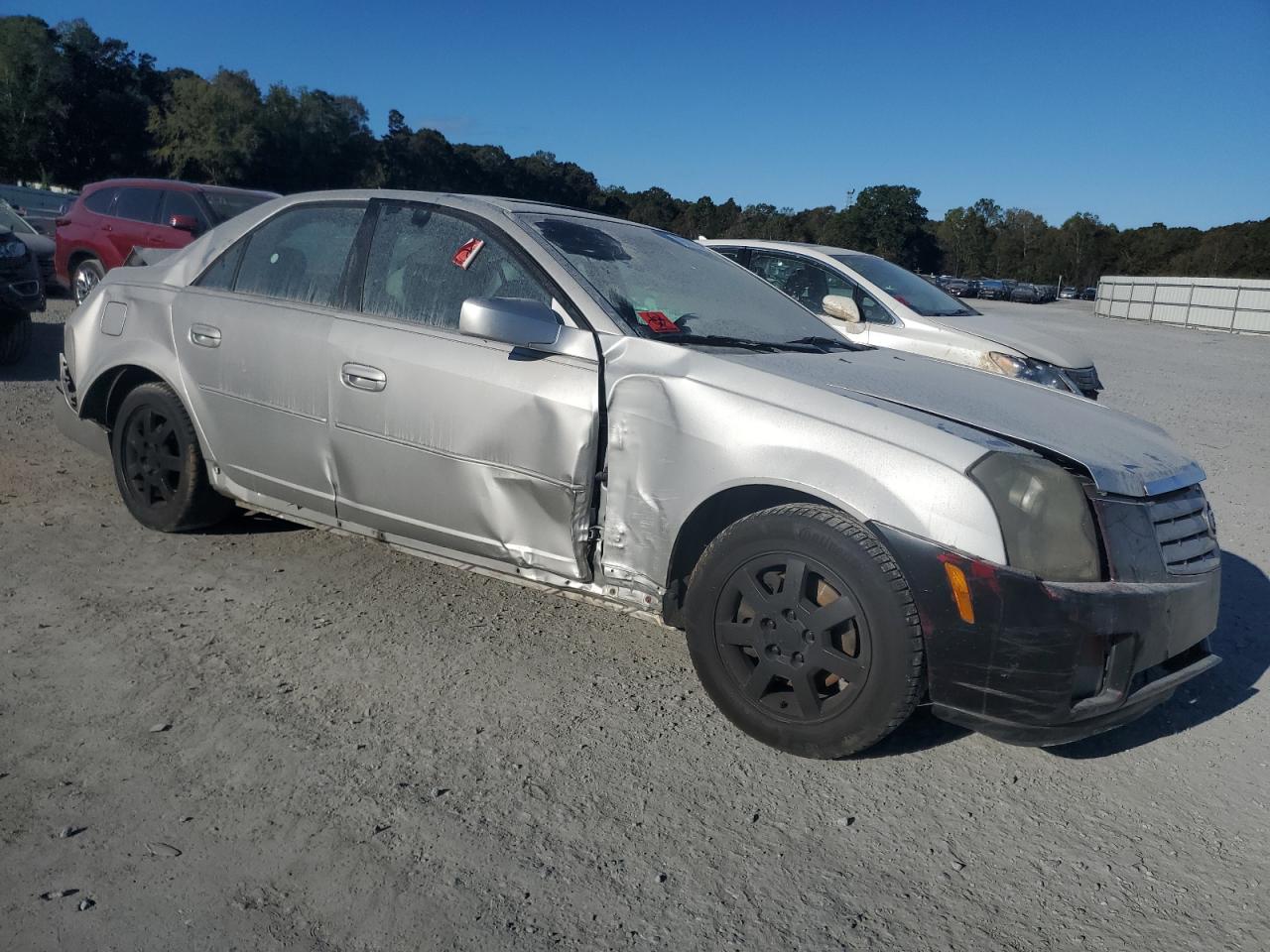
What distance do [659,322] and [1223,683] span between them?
261 centimetres

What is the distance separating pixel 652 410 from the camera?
343cm

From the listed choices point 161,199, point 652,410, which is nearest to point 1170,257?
point 161,199

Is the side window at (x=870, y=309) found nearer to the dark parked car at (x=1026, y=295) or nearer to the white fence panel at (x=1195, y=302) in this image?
the white fence panel at (x=1195, y=302)

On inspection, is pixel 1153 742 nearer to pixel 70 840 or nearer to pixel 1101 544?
pixel 1101 544

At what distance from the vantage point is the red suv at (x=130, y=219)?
11.9 metres

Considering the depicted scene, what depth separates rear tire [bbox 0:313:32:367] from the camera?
8938 millimetres

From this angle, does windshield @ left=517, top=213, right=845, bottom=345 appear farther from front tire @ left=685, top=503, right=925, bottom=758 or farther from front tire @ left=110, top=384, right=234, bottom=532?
front tire @ left=110, top=384, right=234, bottom=532

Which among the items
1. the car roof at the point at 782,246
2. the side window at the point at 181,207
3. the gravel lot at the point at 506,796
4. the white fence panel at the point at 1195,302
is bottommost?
the white fence panel at the point at 1195,302

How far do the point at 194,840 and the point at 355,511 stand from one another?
5.66 feet

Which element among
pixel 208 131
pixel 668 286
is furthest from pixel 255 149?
pixel 668 286

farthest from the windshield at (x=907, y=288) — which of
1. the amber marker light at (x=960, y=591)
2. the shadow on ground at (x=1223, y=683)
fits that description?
the amber marker light at (x=960, y=591)

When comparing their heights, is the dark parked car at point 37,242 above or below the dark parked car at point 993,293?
above

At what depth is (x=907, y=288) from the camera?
9383 mm

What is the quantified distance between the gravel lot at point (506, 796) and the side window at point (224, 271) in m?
1.27
